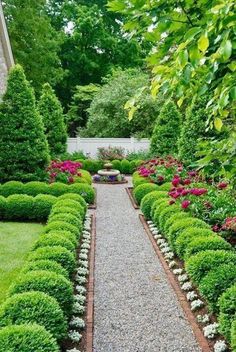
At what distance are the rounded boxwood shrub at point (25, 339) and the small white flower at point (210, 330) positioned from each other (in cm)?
178

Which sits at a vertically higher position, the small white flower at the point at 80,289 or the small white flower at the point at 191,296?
the small white flower at the point at 80,289

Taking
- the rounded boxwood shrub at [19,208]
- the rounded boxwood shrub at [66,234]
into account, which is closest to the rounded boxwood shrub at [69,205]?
the rounded boxwood shrub at [19,208]

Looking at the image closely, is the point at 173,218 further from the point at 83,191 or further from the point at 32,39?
the point at 32,39

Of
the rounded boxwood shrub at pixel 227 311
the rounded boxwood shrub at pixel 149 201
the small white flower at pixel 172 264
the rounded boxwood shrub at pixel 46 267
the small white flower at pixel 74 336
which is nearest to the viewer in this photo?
the rounded boxwood shrub at pixel 227 311

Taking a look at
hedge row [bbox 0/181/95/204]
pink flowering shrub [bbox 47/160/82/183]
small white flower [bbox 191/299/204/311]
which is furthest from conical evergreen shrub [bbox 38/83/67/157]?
small white flower [bbox 191/299/204/311]

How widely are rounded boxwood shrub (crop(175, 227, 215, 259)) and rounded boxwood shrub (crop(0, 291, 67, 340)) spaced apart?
2.75 m

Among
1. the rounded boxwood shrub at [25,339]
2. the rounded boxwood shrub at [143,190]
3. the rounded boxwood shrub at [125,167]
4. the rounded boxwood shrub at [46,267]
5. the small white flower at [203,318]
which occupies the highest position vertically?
the rounded boxwood shrub at [25,339]

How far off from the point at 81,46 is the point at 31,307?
29.5 metres

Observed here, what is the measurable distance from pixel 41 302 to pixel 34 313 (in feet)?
0.53

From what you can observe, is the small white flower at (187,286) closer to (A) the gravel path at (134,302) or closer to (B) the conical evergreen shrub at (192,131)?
(A) the gravel path at (134,302)

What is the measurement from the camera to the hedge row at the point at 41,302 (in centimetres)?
304

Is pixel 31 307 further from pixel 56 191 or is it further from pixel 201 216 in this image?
pixel 56 191

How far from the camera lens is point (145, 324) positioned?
4.51m

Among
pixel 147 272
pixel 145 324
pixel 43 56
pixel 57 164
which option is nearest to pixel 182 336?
pixel 145 324
